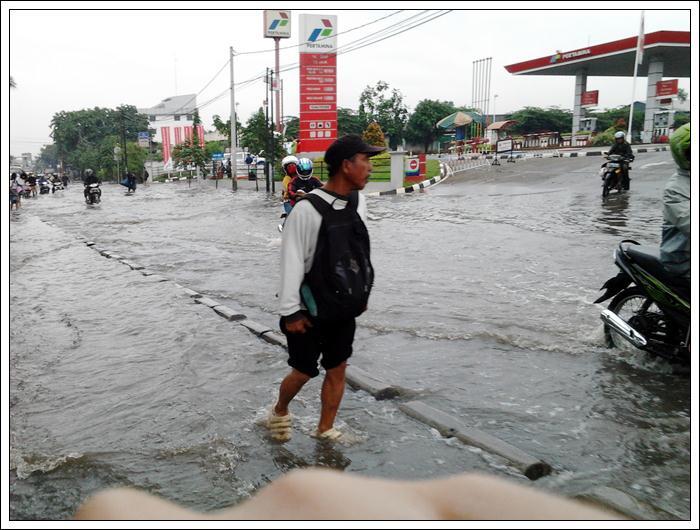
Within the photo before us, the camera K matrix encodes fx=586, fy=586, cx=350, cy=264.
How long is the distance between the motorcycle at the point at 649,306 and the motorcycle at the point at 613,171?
39.5 ft

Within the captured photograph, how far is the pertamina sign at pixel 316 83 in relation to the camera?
30.5 metres

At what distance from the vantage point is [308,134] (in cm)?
3120

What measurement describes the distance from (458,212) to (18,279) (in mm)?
10678

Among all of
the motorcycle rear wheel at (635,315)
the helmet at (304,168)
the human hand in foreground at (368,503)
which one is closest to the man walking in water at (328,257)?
the human hand in foreground at (368,503)

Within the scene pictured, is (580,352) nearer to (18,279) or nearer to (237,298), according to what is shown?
(237,298)

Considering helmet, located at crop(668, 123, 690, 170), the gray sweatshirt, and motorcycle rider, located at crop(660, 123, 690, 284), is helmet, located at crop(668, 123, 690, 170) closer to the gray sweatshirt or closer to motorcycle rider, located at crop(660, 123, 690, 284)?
motorcycle rider, located at crop(660, 123, 690, 284)

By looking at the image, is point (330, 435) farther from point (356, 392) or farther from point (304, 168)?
point (304, 168)

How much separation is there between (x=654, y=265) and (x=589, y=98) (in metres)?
43.8

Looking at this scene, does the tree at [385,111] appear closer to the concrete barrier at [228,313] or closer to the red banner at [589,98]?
the red banner at [589,98]

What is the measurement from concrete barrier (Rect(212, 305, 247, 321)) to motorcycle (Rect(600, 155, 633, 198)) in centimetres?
1262

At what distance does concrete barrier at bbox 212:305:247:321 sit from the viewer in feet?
21.4

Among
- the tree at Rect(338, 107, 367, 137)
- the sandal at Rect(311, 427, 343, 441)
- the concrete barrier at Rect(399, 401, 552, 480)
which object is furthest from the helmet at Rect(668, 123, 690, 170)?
the tree at Rect(338, 107, 367, 137)

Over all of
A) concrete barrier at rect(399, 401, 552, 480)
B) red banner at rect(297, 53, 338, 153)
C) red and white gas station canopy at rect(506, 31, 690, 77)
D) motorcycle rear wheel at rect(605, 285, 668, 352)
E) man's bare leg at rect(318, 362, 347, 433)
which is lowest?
concrete barrier at rect(399, 401, 552, 480)

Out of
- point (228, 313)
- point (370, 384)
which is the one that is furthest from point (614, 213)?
point (370, 384)
